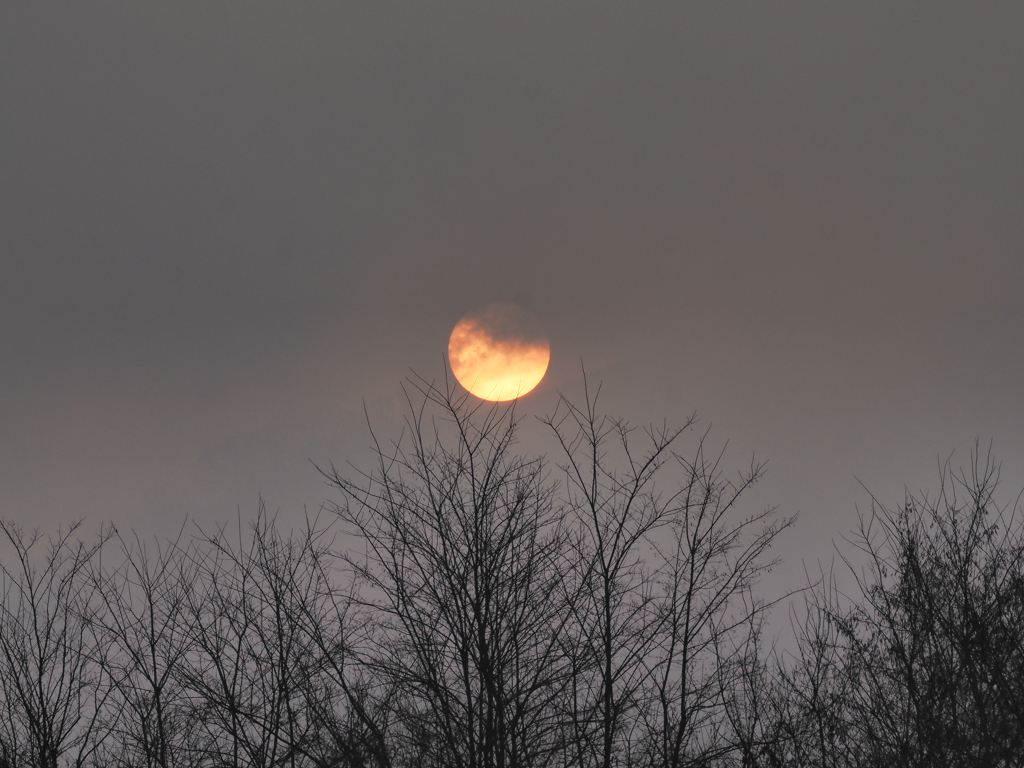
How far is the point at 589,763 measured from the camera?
26.8 ft

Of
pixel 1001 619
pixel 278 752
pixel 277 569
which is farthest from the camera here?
pixel 277 569

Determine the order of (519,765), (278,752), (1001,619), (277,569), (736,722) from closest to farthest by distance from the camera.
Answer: (519,765) → (1001,619) → (278,752) → (277,569) → (736,722)

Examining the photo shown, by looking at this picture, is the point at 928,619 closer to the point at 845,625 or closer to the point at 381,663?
the point at 845,625

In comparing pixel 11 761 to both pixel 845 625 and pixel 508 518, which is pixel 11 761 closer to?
pixel 508 518

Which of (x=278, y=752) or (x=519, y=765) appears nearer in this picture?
(x=519, y=765)

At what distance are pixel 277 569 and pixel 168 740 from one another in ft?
10.2

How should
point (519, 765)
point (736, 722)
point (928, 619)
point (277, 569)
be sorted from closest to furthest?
point (519, 765) < point (928, 619) < point (277, 569) < point (736, 722)

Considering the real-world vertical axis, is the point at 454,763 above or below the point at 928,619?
below

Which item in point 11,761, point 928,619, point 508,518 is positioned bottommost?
point 11,761

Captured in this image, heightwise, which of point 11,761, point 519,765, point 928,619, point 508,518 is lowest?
point 519,765

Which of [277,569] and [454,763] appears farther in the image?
[277,569]

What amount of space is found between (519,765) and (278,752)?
3.58 m

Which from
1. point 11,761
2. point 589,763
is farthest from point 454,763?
point 11,761

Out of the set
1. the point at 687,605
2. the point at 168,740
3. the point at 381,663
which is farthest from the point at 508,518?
the point at 168,740
